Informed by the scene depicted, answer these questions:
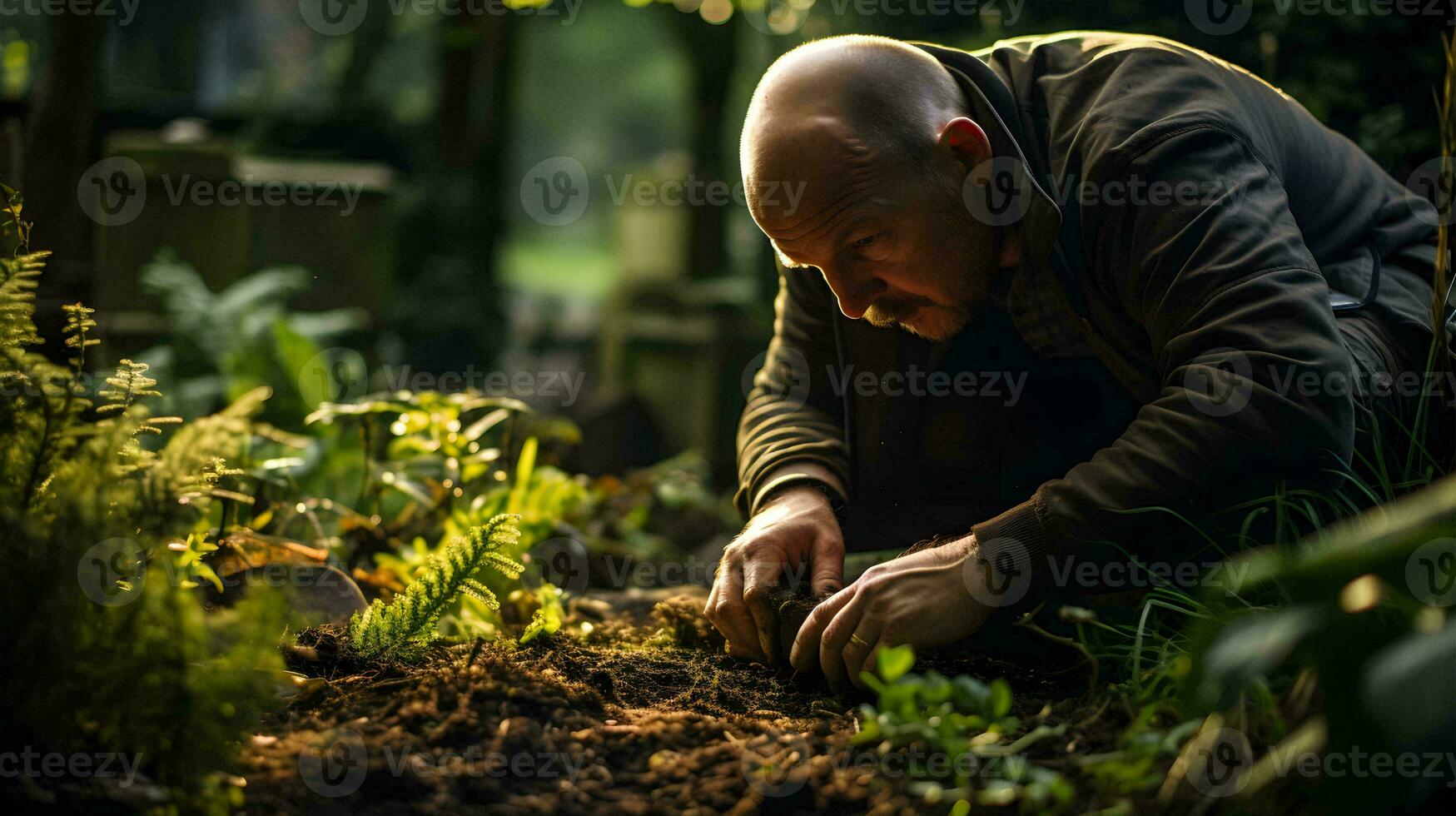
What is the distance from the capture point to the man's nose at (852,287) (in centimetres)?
242

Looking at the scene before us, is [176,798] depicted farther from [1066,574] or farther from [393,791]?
[1066,574]

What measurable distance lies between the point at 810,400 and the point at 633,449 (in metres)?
4.28

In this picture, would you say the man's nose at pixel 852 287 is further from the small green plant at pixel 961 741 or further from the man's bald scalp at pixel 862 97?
the small green plant at pixel 961 741

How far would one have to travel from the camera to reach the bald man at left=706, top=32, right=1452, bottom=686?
A: 78.5 inches
